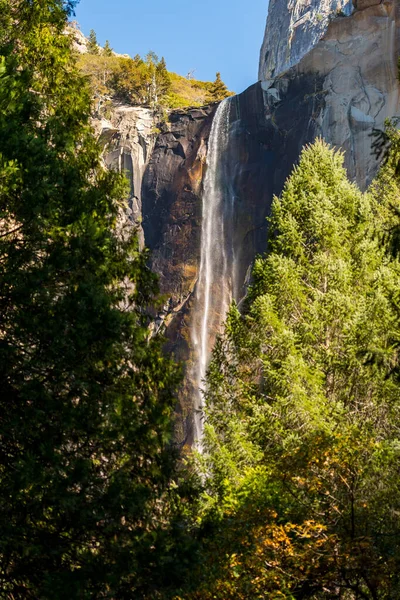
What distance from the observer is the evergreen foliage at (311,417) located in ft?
28.8

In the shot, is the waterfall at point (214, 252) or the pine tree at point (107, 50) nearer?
the waterfall at point (214, 252)

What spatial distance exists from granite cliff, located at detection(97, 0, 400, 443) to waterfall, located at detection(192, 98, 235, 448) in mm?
179

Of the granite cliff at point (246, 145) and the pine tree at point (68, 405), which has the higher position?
the granite cliff at point (246, 145)

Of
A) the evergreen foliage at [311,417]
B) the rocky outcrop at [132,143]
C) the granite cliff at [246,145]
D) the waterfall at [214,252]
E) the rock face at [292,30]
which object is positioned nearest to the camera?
the evergreen foliage at [311,417]

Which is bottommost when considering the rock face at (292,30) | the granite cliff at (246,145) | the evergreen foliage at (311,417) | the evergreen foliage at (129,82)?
the evergreen foliage at (311,417)

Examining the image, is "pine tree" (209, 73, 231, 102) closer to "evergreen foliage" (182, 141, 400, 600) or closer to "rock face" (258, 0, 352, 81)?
"rock face" (258, 0, 352, 81)

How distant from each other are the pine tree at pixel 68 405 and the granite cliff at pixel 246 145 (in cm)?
2660

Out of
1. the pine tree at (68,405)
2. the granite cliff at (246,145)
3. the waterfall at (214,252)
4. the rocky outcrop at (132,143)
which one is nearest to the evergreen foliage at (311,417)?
the pine tree at (68,405)

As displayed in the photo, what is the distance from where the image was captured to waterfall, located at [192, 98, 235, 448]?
41.8 meters

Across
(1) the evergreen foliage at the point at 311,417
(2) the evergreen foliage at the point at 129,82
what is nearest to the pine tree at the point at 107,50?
(2) the evergreen foliage at the point at 129,82

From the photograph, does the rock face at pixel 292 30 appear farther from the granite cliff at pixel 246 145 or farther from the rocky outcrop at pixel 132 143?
the granite cliff at pixel 246 145

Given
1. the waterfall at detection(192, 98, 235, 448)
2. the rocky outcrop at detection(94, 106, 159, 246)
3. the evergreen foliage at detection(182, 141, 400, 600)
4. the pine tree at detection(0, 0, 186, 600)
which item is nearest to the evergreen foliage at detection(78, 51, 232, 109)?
the rocky outcrop at detection(94, 106, 159, 246)

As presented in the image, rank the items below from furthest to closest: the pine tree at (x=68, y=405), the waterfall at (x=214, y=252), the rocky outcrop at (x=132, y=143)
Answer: the rocky outcrop at (x=132, y=143) < the waterfall at (x=214, y=252) < the pine tree at (x=68, y=405)

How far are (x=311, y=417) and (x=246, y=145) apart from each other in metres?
35.3
